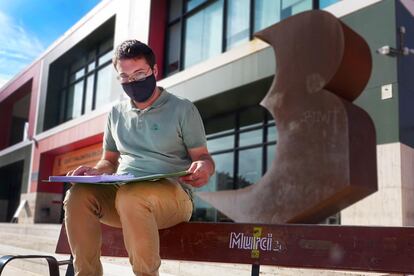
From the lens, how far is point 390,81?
831cm

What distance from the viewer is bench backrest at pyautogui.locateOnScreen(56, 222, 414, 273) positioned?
198 cm

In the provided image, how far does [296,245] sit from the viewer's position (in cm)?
220

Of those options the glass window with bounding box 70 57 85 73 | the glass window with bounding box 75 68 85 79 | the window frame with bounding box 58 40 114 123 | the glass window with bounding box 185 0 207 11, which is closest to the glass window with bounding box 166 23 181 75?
the glass window with bounding box 185 0 207 11

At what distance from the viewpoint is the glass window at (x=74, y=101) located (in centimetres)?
2145

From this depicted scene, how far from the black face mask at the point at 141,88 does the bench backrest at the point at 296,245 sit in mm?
705

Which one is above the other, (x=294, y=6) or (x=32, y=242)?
(x=294, y=6)

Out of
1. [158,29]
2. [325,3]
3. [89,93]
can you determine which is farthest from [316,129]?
[89,93]

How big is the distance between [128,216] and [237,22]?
11288 millimetres

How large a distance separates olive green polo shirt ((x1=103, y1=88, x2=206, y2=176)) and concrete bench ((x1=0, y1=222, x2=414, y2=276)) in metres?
0.36

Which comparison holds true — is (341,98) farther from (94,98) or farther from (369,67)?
(94,98)

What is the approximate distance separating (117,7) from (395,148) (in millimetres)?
12402

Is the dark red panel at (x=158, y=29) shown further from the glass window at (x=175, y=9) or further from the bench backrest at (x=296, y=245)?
the bench backrest at (x=296, y=245)

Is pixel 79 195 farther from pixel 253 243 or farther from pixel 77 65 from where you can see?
pixel 77 65

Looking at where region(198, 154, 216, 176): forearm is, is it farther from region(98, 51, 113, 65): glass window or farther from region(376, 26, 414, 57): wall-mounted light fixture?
region(98, 51, 113, 65): glass window
